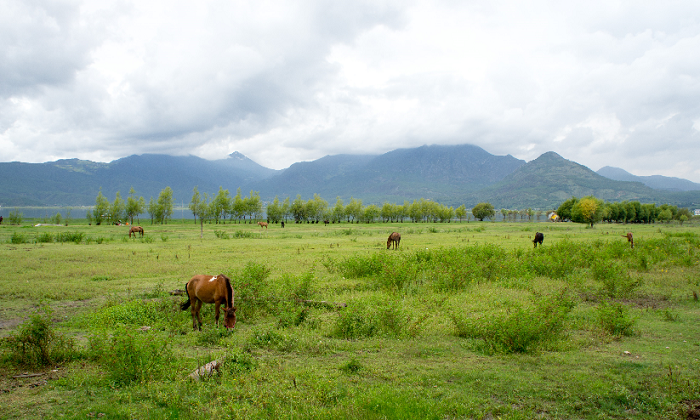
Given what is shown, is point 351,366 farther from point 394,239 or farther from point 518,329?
point 394,239

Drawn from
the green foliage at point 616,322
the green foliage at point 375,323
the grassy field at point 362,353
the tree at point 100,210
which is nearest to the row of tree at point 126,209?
the tree at point 100,210

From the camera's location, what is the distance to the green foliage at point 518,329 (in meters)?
8.45

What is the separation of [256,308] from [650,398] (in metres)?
10.1

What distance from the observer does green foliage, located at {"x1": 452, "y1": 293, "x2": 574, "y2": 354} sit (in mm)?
8445

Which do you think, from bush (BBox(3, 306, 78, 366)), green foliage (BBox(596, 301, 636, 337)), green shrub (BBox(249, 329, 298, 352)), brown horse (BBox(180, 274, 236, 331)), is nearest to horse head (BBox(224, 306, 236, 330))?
brown horse (BBox(180, 274, 236, 331))

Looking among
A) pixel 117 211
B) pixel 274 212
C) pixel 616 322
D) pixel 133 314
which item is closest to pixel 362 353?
pixel 616 322

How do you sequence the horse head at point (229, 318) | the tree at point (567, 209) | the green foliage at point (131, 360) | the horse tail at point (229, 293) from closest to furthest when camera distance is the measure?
the green foliage at point (131, 360), the horse head at point (229, 318), the horse tail at point (229, 293), the tree at point (567, 209)

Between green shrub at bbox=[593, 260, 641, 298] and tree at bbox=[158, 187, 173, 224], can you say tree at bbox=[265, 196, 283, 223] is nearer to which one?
tree at bbox=[158, 187, 173, 224]

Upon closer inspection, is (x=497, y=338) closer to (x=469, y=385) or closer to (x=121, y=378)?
(x=469, y=385)

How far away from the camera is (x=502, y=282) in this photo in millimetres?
16156

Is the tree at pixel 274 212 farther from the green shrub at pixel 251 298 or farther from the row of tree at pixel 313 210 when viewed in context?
the green shrub at pixel 251 298

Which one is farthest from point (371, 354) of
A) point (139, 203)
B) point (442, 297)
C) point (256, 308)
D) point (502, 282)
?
point (139, 203)

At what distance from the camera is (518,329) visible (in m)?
8.46

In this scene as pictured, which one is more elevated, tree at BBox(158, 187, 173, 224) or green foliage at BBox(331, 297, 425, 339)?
tree at BBox(158, 187, 173, 224)
